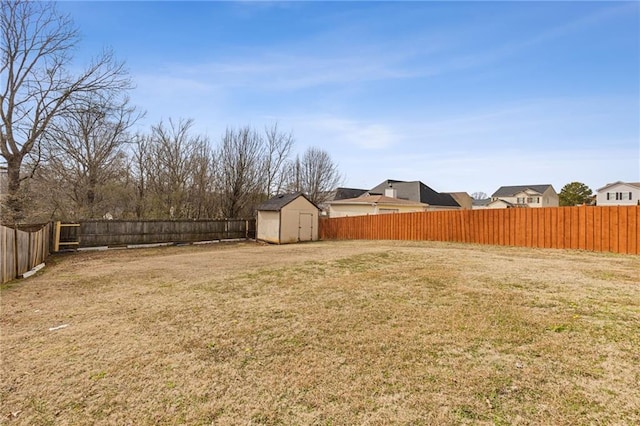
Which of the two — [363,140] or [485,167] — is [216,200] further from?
[485,167]

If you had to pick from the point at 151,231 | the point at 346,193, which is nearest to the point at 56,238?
the point at 151,231

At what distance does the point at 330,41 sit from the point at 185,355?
9894 millimetres

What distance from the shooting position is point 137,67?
1419 cm

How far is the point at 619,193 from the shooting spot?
115ft

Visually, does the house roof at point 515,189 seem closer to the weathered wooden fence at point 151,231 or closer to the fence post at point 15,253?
the weathered wooden fence at point 151,231

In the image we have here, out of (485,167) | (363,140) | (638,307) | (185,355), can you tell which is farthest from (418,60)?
(485,167)

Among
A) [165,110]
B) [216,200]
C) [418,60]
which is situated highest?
[165,110]

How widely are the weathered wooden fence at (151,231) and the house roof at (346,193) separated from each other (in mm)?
17851

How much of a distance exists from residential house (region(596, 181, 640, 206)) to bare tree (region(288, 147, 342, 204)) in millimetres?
30771

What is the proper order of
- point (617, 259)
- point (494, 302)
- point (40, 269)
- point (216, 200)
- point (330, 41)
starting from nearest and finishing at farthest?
point (494, 302), point (617, 259), point (40, 269), point (330, 41), point (216, 200)

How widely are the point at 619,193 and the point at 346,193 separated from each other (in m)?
30.6

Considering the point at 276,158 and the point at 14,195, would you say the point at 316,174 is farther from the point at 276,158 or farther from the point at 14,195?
the point at 14,195

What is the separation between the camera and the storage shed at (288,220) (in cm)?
1638

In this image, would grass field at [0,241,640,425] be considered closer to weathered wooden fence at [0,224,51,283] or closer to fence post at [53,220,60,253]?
weathered wooden fence at [0,224,51,283]
